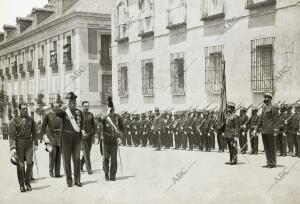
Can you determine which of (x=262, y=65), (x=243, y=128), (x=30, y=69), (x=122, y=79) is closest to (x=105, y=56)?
(x=122, y=79)

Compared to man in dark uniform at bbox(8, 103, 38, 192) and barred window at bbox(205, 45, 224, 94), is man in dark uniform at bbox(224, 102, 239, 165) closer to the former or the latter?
man in dark uniform at bbox(8, 103, 38, 192)

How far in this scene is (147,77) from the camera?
22.4 metres

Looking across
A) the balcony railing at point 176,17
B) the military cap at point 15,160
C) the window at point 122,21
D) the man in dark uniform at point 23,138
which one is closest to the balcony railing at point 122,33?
the window at point 122,21

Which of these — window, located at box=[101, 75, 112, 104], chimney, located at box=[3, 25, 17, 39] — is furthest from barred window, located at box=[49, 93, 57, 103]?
chimney, located at box=[3, 25, 17, 39]

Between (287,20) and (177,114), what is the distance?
5.38 meters

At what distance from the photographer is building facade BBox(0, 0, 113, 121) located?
30250 mm

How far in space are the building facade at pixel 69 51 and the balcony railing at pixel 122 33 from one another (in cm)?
616

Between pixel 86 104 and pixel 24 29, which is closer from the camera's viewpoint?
pixel 86 104

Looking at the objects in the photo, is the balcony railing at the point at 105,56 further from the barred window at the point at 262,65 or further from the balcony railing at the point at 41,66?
the barred window at the point at 262,65

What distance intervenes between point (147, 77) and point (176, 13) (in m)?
3.76

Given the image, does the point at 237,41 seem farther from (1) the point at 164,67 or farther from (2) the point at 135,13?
(2) the point at 135,13

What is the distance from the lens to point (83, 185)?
32.0ft

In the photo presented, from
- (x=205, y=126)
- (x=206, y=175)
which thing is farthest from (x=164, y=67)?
(x=206, y=175)

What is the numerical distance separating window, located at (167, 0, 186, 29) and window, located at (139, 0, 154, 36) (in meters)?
1.51
